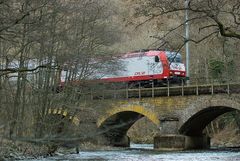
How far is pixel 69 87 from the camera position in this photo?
2645cm

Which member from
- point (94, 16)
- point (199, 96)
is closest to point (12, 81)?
point (94, 16)

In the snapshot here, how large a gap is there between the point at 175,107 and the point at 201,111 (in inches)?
70.5

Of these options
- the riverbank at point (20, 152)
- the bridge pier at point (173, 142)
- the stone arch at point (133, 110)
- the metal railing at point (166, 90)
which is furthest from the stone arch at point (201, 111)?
the riverbank at point (20, 152)

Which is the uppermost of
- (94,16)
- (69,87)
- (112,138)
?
(94,16)

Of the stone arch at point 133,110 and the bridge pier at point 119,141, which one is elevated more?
the stone arch at point 133,110

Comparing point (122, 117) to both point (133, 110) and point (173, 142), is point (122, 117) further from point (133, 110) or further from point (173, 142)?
point (173, 142)

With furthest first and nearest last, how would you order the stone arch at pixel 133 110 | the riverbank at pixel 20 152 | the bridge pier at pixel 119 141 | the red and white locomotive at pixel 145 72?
the bridge pier at pixel 119 141
the red and white locomotive at pixel 145 72
the stone arch at pixel 133 110
the riverbank at pixel 20 152

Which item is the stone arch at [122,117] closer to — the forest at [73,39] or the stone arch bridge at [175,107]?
the stone arch bridge at [175,107]

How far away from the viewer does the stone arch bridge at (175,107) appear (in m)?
30.1

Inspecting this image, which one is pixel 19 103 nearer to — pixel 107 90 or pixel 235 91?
pixel 107 90

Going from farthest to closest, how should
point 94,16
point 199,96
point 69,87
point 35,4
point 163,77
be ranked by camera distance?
point 163,77
point 199,96
point 94,16
point 69,87
point 35,4

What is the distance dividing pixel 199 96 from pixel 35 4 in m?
21.4

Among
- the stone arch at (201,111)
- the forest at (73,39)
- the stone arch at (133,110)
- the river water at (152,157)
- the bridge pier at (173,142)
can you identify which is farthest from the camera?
the stone arch at (133,110)

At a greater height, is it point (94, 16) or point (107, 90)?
point (94, 16)
